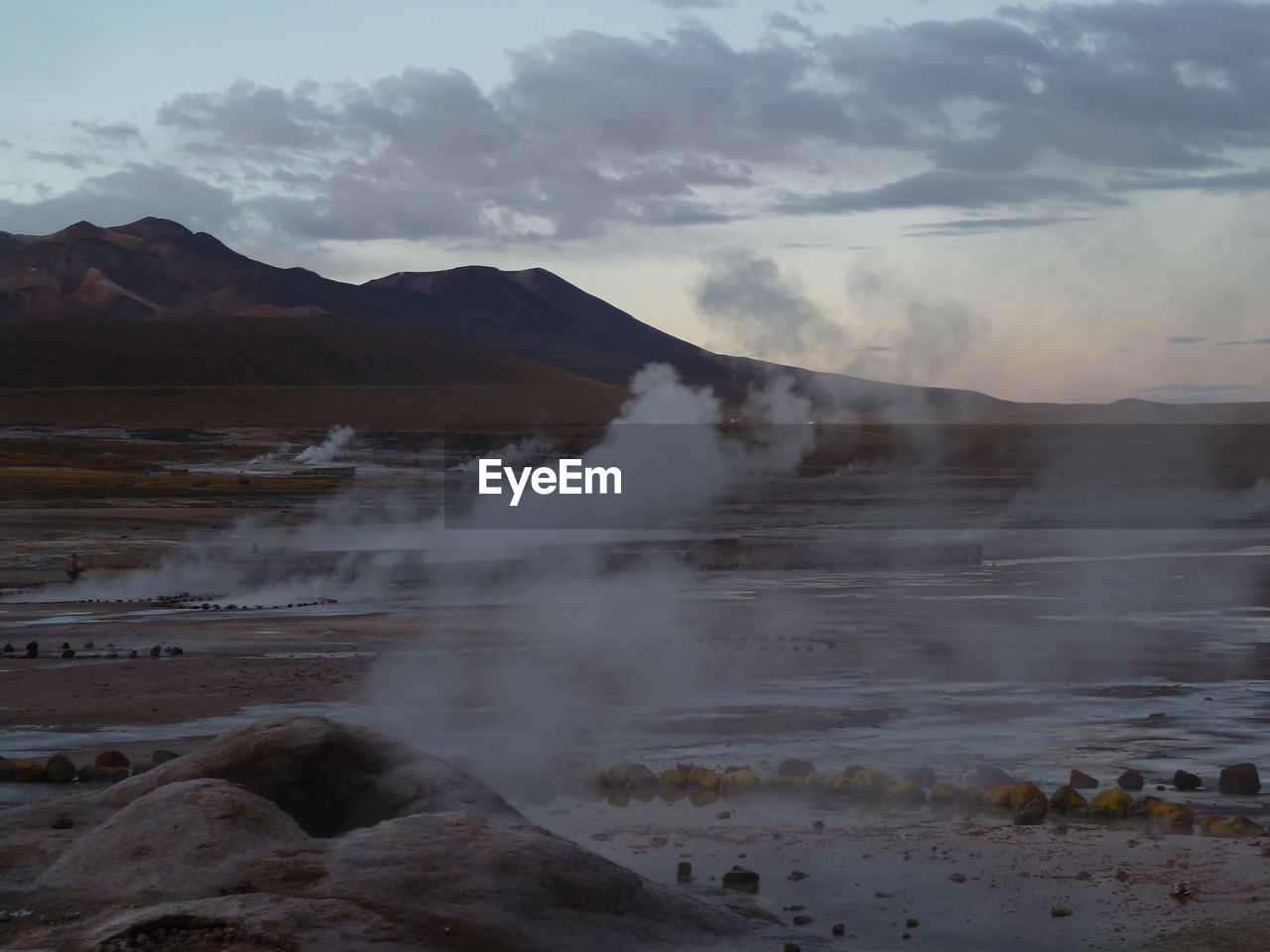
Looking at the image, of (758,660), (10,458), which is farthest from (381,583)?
(10,458)

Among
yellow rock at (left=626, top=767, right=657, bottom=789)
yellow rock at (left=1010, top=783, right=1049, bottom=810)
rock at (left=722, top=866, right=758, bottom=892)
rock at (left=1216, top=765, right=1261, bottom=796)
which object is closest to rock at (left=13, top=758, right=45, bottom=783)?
yellow rock at (left=626, top=767, right=657, bottom=789)

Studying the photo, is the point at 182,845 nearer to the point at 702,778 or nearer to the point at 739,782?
the point at 702,778

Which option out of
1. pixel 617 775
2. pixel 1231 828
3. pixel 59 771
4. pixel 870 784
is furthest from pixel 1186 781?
pixel 59 771

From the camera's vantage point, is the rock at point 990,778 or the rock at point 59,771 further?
the rock at point 59,771

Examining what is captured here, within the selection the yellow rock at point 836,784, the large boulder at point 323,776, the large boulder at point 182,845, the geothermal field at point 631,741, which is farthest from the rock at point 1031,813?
the large boulder at point 182,845

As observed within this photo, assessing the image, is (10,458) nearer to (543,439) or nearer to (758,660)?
(543,439)

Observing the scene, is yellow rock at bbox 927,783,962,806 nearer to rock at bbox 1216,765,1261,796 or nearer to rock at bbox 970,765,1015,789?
rock at bbox 970,765,1015,789

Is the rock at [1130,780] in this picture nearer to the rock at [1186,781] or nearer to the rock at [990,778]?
the rock at [1186,781]
